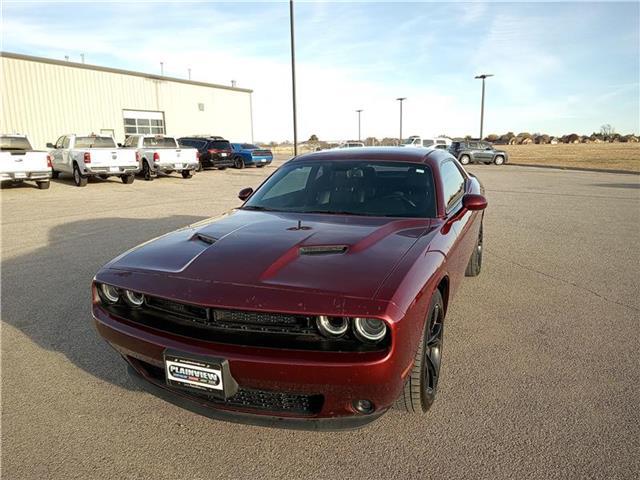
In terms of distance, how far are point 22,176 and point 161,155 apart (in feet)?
15.8

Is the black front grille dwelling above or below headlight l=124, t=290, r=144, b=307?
below

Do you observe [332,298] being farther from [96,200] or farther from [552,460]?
[96,200]

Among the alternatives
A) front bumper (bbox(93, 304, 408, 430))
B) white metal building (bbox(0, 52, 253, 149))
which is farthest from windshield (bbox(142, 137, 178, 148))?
front bumper (bbox(93, 304, 408, 430))

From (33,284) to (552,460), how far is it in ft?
16.8

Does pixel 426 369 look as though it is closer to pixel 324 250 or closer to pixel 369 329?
pixel 369 329

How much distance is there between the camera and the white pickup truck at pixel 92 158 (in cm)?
A: 1542

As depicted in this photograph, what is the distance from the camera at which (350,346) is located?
2.12 metres

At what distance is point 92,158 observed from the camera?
15.3 m

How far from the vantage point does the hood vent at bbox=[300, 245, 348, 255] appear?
8.35 feet

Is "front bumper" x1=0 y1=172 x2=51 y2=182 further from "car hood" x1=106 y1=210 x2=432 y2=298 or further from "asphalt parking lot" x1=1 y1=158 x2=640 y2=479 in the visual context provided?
"car hood" x1=106 y1=210 x2=432 y2=298

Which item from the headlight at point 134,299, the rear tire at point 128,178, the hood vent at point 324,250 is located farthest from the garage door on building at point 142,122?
the hood vent at point 324,250

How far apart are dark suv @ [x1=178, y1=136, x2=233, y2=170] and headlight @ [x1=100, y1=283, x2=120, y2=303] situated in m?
21.7

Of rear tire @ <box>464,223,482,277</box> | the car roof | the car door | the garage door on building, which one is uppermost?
the garage door on building

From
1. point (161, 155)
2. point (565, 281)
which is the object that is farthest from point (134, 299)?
Result: point (161, 155)
